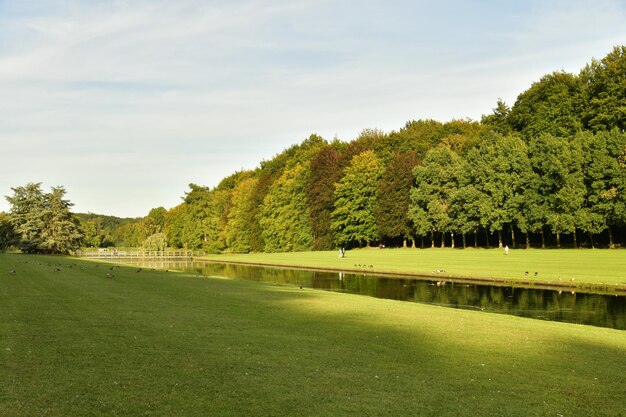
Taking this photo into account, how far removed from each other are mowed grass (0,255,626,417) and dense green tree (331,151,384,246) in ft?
265

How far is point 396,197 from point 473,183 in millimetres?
14954

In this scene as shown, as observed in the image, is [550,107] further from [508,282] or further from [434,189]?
[508,282]

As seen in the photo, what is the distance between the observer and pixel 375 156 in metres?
103

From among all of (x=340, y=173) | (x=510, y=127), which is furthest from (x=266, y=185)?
(x=510, y=127)

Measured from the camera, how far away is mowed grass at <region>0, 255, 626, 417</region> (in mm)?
8016

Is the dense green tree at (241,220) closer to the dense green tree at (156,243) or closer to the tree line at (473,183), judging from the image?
the tree line at (473,183)

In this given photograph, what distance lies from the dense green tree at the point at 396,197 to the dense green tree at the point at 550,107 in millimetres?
18501

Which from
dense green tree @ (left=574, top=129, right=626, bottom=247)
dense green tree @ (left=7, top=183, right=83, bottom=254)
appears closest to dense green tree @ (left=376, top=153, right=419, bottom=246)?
dense green tree @ (left=574, top=129, right=626, bottom=247)

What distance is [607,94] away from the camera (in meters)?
68.9

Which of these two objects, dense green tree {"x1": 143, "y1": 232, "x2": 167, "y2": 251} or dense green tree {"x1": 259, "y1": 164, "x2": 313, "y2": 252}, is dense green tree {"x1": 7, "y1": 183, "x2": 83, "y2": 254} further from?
dense green tree {"x1": 259, "y1": 164, "x2": 313, "y2": 252}

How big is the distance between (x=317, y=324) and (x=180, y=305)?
6.06 meters

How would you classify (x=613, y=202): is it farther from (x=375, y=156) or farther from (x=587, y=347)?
(x=587, y=347)

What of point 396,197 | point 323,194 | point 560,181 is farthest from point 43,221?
point 560,181

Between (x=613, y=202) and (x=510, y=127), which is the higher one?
(x=510, y=127)
